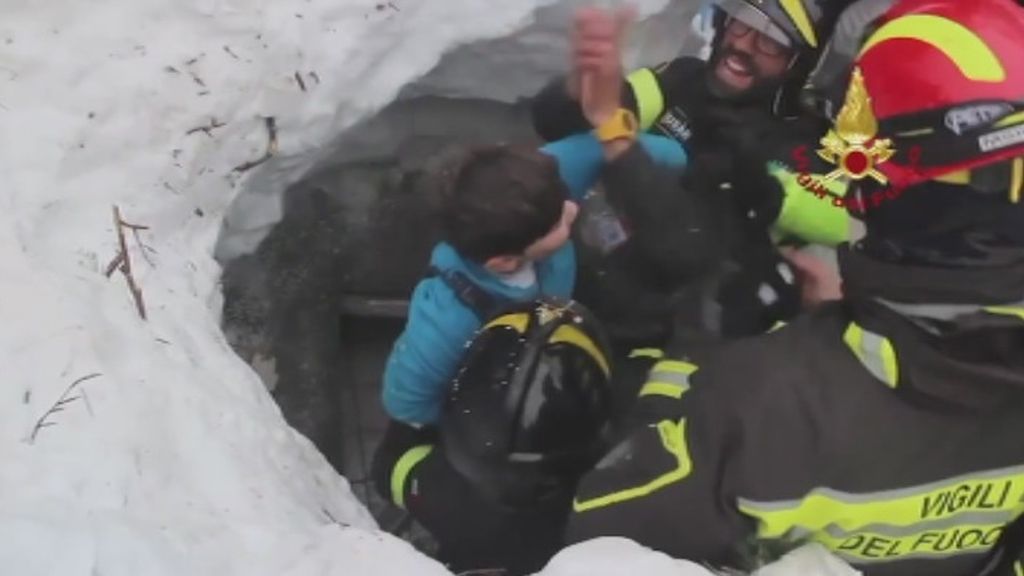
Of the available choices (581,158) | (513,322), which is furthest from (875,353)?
(581,158)

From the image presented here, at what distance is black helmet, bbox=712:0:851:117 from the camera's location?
3158 millimetres

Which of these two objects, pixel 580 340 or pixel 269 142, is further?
pixel 269 142

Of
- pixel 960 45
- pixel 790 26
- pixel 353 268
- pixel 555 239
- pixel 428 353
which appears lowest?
pixel 353 268

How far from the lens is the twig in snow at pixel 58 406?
211 cm

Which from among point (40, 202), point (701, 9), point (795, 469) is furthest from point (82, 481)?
point (701, 9)

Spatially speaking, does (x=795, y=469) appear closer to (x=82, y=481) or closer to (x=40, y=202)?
(x=82, y=481)

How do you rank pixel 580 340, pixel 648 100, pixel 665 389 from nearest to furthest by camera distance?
pixel 665 389 < pixel 580 340 < pixel 648 100

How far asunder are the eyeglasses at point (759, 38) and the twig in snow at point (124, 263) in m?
1.39

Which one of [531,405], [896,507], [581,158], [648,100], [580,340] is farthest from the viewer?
[648,100]

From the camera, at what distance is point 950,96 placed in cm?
189

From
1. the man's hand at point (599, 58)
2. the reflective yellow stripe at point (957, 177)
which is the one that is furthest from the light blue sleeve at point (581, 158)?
the reflective yellow stripe at point (957, 177)

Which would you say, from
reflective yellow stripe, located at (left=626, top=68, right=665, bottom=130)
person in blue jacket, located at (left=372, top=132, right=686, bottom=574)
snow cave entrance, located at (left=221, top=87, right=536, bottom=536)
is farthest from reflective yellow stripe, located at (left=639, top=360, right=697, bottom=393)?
snow cave entrance, located at (left=221, top=87, right=536, bottom=536)

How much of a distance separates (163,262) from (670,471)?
3.57ft

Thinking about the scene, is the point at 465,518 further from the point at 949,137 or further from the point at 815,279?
the point at 949,137
